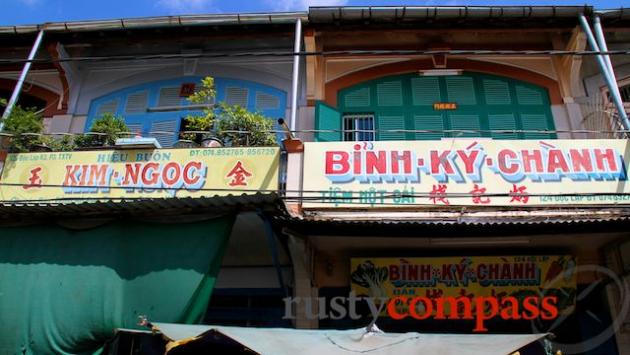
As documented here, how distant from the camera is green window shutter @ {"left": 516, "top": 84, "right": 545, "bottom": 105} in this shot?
9773 millimetres

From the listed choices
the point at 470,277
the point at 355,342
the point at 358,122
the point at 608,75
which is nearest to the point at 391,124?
the point at 358,122

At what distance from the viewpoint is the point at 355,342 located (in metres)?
5.06

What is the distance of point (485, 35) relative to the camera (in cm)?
999

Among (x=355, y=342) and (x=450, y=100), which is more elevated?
(x=450, y=100)

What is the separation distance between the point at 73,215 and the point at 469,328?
5.99 m

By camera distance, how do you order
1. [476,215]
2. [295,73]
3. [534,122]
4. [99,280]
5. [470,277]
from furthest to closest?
[534,122], [295,73], [470,277], [476,215], [99,280]

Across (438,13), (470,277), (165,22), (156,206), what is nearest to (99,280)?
(156,206)

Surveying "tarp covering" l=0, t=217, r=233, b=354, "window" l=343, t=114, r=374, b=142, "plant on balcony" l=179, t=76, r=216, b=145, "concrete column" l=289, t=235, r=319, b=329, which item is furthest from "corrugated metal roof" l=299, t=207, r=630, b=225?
"window" l=343, t=114, r=374, b=142

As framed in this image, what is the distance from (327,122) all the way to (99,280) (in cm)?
475

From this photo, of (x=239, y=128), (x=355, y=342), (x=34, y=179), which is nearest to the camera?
(x=355, y=342)

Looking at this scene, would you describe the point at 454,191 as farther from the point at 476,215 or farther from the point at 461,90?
the point at 461,90

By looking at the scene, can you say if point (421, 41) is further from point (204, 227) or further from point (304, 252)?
point (204, 227)

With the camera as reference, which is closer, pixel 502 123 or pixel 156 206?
pixel 156 206

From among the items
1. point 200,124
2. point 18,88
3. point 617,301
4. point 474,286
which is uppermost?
point 18,88
